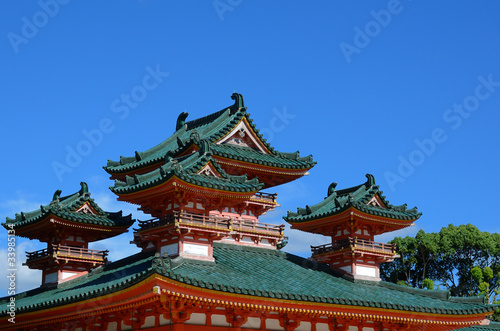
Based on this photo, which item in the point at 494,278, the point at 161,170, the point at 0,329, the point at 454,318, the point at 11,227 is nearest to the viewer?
the point at 161,170

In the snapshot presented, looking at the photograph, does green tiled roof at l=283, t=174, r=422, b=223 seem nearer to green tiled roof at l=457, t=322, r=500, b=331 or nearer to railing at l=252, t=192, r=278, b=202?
railing at l=252, t=192, r=278, b=202

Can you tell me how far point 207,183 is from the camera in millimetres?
28922

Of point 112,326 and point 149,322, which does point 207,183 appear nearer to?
point 149,322

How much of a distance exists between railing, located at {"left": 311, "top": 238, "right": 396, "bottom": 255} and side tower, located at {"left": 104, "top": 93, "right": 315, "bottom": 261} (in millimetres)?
2688

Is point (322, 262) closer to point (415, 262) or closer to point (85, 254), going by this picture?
point (85, 254)

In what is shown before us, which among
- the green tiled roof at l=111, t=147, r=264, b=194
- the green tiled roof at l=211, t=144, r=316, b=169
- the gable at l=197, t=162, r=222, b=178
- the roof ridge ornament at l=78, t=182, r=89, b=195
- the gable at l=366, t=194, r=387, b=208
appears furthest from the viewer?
the roof ridge ornament at l=78, t=182, r=89, b=195

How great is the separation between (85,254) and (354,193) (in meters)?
16.3

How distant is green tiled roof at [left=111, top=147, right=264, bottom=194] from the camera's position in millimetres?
28531

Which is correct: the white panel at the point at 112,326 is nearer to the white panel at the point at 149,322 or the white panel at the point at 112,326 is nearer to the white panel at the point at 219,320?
the white panel at the point at 149,322

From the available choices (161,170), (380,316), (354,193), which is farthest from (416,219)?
(161,170)

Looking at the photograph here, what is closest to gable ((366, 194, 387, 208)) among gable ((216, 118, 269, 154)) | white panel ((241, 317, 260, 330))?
gable ((216, 118, 269, 154))

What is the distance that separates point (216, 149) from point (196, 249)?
647 cm

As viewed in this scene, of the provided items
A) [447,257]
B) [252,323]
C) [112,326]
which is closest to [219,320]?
[252,323]

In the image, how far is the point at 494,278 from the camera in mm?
75438
